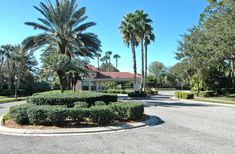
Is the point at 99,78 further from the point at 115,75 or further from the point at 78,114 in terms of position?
the point at 78,114

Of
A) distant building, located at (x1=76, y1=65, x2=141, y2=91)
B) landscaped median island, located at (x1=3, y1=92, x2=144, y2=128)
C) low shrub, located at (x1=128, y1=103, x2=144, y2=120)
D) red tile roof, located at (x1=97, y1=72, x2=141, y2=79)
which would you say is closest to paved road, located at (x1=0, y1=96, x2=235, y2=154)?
landscaped median island, located at (x1=3, y1=92, x2=144, y2=128)

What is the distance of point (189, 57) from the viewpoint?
38031mm

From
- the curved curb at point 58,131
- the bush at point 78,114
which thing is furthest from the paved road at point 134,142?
the bush at point 78,114

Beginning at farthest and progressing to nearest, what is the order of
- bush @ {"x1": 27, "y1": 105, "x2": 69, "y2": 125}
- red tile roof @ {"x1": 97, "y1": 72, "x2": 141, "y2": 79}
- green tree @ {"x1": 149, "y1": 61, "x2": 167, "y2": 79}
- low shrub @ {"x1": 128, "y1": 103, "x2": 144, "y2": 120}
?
green tree @ {"x1": 149, "y1": 61, "x2": 167, "y2": 79} < red tile roof @ {"x1": 97, "y1": 72, "x2": 141, "y2": 79} < low shrub @ {"x1": 128, "y1": 103, "x2": 144, "y2": 120} < bush @ {"x1": 27, "y1": 105, "x2": 69, "y2": 125}

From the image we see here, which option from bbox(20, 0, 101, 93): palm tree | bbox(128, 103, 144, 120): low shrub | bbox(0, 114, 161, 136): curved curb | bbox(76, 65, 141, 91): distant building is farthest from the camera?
bbox(76, 65, 141, 91): distant building

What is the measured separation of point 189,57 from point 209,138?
30.2 meters

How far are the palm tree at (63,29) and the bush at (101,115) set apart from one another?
58.6ft

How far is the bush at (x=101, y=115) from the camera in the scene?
434 inches

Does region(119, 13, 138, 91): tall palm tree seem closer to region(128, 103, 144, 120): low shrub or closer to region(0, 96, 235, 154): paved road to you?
region(128, 103, 144, 120): low shrub

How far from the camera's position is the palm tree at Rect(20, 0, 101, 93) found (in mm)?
29547

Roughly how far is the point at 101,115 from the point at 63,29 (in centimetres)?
2101

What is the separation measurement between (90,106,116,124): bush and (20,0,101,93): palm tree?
17854 millimetres

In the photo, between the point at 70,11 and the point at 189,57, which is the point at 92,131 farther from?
the point at 189,57

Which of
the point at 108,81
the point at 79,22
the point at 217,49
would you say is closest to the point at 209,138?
the point at 217,49
